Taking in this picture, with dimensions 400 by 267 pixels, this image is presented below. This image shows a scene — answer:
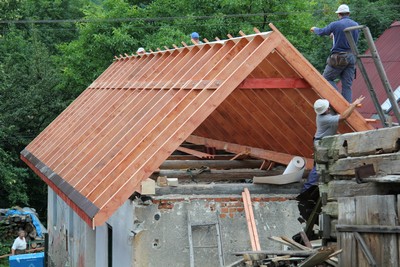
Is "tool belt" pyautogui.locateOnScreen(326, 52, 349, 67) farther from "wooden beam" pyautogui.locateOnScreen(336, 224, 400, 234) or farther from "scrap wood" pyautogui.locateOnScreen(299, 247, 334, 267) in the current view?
"wooden beam" pyautogui.locateOnScreen(336, 224, 400, 234)

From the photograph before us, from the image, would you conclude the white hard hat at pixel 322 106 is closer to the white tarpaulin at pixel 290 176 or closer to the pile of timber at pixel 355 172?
the pile of timber at pixel 355 172

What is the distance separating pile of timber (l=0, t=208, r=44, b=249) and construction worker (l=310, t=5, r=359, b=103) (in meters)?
17.3

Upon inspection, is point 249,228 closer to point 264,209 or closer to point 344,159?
point 264,209

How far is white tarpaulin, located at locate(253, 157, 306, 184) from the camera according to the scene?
46.2 ft

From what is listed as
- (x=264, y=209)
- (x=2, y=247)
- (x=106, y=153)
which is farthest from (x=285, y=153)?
(x=2, y=247)

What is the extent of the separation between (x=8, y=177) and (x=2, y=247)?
228 centimetres

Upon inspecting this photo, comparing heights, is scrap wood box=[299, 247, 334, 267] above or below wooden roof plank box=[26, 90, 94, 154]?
below

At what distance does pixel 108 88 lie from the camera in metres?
20.9

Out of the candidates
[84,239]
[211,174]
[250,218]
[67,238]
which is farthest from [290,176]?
[67,238]

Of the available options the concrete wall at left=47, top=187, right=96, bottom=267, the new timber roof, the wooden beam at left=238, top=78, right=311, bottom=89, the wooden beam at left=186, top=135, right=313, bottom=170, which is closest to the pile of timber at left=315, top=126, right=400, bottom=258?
the new timber roof

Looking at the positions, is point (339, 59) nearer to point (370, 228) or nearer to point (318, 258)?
point (318, 258)

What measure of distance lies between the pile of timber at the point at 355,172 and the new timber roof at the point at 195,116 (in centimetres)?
264

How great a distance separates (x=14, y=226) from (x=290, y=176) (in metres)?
18.1

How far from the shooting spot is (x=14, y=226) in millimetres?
30391
